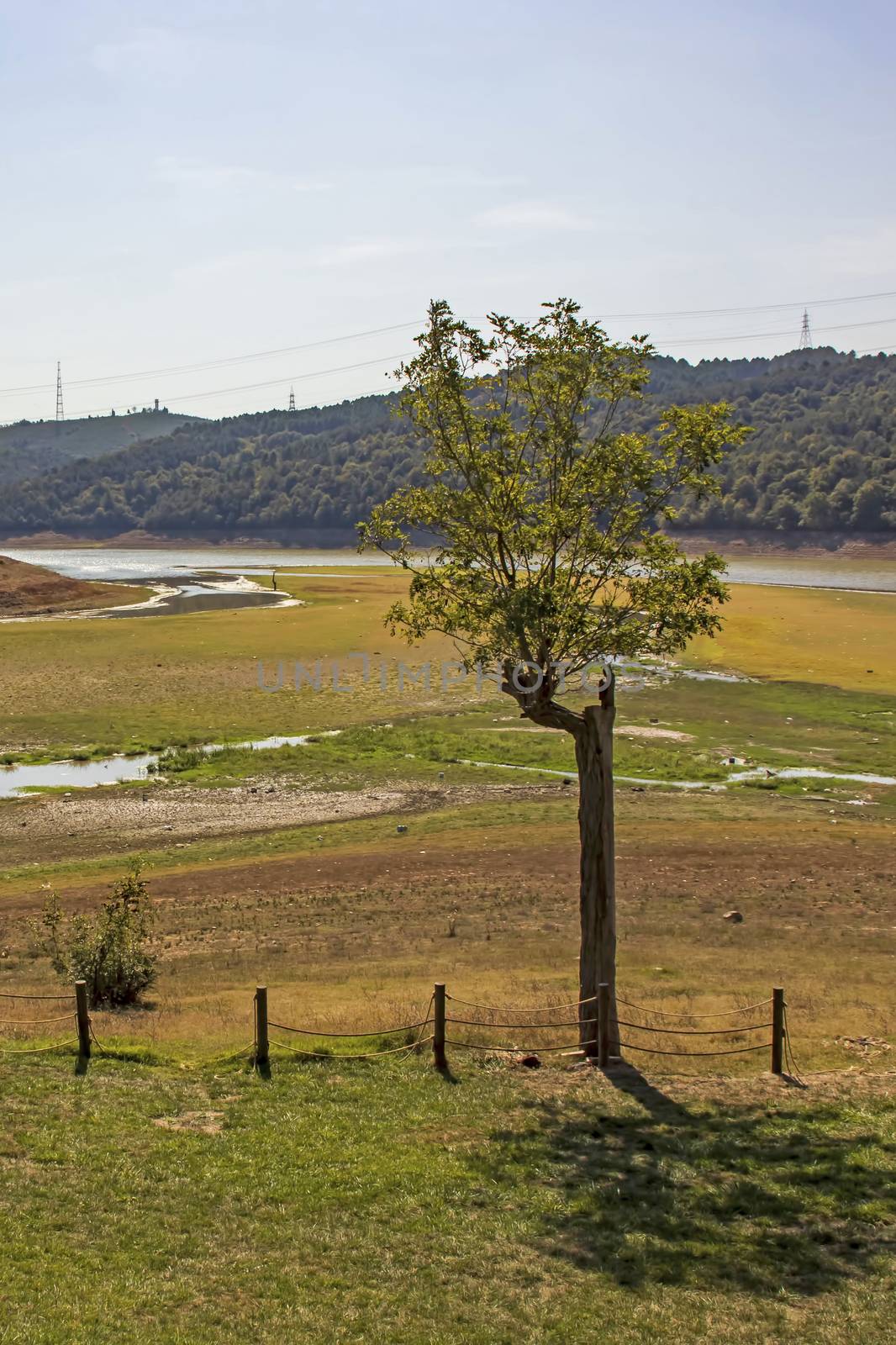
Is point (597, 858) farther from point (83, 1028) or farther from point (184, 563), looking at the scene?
point (184, 563)

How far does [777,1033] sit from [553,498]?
314 inches

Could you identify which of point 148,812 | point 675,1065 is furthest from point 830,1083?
point 148,812

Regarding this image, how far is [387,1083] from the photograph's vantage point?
15453mm

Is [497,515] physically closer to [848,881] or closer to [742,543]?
[848,881]

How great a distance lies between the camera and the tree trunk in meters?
17.2

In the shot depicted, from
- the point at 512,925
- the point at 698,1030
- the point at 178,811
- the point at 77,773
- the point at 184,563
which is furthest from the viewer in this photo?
the point at 184,563

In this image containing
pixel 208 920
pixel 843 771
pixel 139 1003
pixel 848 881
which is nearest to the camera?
pixel 139 1003

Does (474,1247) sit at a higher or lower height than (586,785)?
lower

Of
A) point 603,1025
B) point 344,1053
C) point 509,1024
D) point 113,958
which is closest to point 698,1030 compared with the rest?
point 603,1025

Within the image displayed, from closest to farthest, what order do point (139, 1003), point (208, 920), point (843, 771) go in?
point (139, 1003) → point (208, 920) → point (843, 771)

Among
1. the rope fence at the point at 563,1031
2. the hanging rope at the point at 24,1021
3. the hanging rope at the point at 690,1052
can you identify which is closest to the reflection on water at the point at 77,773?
the hanging rope at the point at 24,1021

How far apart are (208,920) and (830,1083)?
13296 mm

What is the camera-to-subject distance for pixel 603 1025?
16438 mm

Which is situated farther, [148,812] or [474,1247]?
[148,812]
